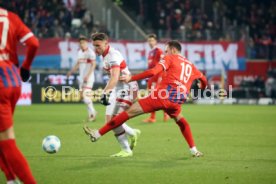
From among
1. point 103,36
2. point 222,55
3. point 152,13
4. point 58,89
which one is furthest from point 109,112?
point 152,13

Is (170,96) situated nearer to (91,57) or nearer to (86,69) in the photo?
(91,57)

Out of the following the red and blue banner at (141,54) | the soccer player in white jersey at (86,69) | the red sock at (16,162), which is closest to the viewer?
the red sock at (16,162)

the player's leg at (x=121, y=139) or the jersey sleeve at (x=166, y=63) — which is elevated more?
the jersey sleeve at (x=166, y=63)

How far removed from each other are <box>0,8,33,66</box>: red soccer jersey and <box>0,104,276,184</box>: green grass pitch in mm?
2121

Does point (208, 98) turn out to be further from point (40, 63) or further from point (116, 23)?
point (40, 63)

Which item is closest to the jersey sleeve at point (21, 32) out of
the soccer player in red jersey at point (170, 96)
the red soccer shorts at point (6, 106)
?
the red soccer shorts at point (6, 106)

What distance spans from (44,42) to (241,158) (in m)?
19.6

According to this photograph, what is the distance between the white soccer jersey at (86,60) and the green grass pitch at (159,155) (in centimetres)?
159

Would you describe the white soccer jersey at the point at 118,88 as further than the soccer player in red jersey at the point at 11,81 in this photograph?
Yes

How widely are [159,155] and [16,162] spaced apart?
4.79 meters

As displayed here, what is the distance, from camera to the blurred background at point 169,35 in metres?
29.3

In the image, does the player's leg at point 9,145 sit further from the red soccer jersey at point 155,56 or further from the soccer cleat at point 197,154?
the red soccer jersey at point 155,56

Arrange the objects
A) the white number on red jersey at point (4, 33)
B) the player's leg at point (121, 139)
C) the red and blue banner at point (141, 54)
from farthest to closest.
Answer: the red and blue banner at point (141, 54), the player's leg at point (121, 139), the white number on red jersey at point (4, 33)

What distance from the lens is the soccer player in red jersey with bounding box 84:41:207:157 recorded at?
10.6 meters
